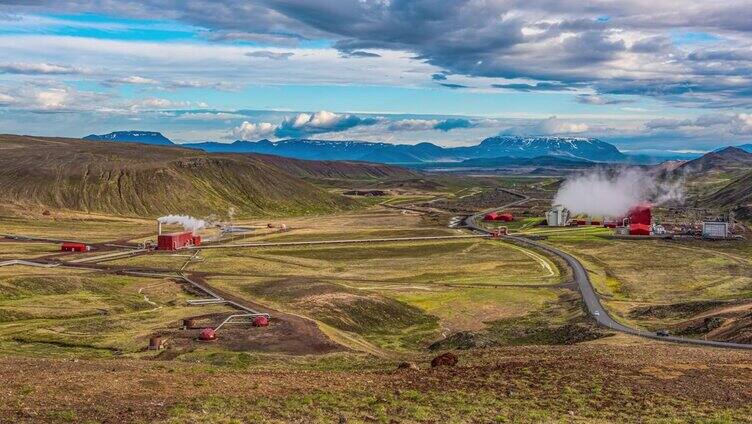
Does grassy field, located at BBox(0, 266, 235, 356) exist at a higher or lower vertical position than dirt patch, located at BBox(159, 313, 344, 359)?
lower

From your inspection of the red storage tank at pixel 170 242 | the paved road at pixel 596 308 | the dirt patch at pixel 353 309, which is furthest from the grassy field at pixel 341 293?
the red storage tank at pixel 170 242

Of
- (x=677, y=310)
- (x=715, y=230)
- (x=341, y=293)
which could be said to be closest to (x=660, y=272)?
(x=677, y=310)

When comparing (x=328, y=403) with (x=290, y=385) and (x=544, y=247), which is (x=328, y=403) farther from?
(x=544, y=247)

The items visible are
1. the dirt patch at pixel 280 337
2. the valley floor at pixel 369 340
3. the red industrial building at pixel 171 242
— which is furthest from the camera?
the red industrial building at pixel 171 242

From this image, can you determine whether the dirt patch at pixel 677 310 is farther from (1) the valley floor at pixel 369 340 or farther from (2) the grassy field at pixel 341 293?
(2) the grassy field at pixel 341 293

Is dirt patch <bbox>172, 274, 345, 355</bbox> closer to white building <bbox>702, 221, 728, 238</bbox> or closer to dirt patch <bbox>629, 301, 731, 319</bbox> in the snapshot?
dirt patch <bbox>629, 301, 731, 319</bbox>

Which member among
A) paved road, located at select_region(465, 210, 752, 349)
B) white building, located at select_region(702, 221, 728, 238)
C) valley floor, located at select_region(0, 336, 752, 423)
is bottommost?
paved road, located at select_region(465, 210, 752, 349)

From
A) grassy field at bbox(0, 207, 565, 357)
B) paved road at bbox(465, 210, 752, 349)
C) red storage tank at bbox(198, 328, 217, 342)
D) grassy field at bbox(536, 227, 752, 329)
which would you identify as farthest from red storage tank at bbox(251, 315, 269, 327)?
grassy field at bbox(536, 227, 752, 329)

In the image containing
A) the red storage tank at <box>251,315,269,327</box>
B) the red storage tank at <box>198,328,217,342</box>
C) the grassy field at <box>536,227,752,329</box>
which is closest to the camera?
the red storage tank at <box>198,328,217,342</box>

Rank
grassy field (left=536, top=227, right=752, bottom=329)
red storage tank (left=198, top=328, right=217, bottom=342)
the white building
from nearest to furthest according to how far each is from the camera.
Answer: red storage tank (left=198, top=328, right=217, bottom=342)
grassy field (left=536, top=227, right=752, bottom=329)
the white building

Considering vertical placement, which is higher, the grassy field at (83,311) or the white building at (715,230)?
the white building at (715,230)

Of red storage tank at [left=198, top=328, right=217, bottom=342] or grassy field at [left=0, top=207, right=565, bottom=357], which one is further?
grassy field at [left=0, top=207, right=565, bottom=357]

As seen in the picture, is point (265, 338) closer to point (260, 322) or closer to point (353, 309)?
point (260, 322)
